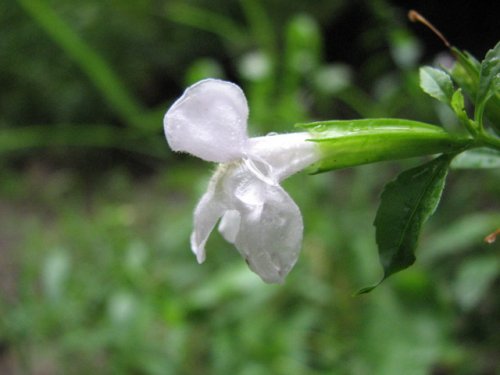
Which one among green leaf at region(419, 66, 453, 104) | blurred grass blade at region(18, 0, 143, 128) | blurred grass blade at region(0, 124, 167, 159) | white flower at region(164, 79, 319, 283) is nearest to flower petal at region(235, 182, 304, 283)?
white flower at region(164, 79, 319, 283)

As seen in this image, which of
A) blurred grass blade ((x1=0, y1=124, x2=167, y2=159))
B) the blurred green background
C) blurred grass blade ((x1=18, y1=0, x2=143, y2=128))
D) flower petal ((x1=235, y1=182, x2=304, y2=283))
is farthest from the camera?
blurred grass blade ((x1=0, y1=124, x2=167, y2=159))

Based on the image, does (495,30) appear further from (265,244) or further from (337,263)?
(265,244)

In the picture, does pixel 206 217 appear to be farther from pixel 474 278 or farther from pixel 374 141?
pixel 474 278

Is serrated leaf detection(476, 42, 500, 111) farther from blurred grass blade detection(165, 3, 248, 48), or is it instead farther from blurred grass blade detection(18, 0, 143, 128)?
blurred grass blade detection(165, 3, 248, 48)

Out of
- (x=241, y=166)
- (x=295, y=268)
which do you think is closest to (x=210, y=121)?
(x=241, y=166)

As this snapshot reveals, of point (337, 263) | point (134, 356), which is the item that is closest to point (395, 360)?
point (337, 263)

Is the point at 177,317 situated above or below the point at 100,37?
above
